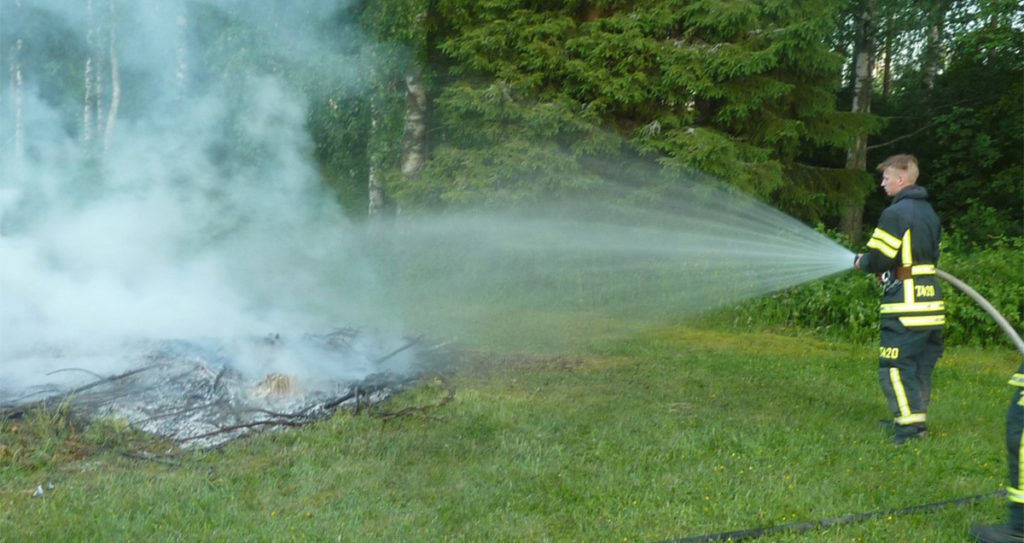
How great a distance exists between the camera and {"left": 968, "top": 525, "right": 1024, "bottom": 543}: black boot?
3988 mm

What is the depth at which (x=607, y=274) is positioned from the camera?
41.4 feet

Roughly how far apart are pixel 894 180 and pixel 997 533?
245 centimetres

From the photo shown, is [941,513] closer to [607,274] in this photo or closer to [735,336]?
[735,336]

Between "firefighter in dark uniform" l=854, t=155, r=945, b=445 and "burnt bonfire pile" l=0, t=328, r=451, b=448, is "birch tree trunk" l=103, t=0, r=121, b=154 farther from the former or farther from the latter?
"firefighter in dark uniform" l=854, t=155, r=945, b=445

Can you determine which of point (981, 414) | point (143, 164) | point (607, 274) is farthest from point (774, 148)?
point (143, 164)

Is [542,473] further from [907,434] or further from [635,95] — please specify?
[635,95]

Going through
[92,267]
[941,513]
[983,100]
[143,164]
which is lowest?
[941,513]

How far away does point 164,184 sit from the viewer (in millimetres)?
11734

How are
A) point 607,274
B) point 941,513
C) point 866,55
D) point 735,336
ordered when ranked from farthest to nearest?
1. point 866,55
2. point 607,274
3. point 735,336
4. point 941,513

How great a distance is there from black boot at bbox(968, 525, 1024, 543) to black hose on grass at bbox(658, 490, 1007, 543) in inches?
13.5

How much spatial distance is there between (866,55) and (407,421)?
13.1m

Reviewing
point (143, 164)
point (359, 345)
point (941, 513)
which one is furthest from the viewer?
point (143, 164)

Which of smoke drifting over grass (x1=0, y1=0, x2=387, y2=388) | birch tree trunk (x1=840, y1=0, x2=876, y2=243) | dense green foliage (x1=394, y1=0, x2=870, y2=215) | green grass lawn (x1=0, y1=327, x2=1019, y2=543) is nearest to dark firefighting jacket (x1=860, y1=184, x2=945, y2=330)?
green grass lawn (x1=0, y1=327, x2=1019, y2=543)

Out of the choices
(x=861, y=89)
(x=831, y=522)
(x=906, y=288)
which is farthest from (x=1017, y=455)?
(x=861, y=89)
